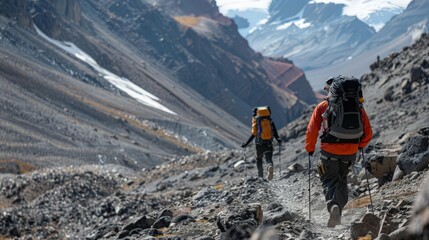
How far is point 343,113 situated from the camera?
997 cm

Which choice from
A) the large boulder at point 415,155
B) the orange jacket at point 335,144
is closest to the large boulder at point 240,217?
the orange jacket at point 335,144

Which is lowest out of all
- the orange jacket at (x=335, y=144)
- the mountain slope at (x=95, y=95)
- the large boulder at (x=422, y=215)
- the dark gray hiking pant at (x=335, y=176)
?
the mountain slope at (x=95, y=95)

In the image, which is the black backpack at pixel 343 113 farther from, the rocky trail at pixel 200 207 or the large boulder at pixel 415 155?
the large boulder at pixel 415 155

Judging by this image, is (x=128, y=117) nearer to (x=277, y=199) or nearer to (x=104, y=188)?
(x=104, y=188)

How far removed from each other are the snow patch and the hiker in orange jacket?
11059cm

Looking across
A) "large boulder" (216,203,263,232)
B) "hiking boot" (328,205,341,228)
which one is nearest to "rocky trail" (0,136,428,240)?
"large boulder" (216,203,263,232)

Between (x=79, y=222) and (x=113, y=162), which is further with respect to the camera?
(x=113, y=162)

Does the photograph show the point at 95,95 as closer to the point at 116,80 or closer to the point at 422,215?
the point at 116,80

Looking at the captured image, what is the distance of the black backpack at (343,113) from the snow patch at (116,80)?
11095 centimetres

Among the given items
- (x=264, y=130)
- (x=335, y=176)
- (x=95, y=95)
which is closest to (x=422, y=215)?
(x=335, y=176)

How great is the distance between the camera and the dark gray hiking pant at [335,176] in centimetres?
1046

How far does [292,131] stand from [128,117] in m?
61.4

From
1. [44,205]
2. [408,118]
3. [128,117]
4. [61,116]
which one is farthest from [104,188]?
[128,117]

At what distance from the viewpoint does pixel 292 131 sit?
39938 millimetres
